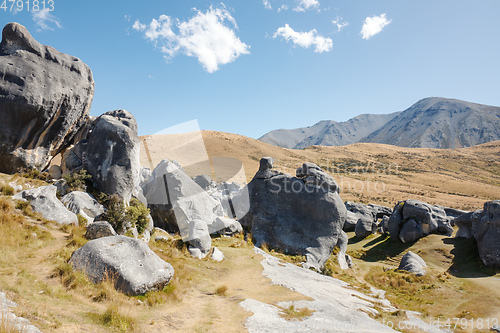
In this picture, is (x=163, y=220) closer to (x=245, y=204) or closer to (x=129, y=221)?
(x=129, y=221)

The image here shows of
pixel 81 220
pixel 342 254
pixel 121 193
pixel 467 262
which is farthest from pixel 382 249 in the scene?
pixel 81 220

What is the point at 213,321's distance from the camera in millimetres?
8055

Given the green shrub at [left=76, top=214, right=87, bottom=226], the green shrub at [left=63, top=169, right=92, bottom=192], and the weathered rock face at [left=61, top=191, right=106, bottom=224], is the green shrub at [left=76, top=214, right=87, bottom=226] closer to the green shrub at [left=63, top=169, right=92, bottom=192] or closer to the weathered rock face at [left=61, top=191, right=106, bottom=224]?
the weathered rock face at [left=61, top=191, right=106, bottom=224]

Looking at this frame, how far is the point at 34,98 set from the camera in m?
16.0

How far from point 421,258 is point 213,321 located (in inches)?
955

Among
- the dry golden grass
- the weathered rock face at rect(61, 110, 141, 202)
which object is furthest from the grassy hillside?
the dry golden grass

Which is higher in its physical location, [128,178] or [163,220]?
[128,178]

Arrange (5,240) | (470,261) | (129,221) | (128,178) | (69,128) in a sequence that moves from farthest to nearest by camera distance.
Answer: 1. (470,261)
2. (69,128)
3. (128,178)
4. (129,221)
5. (5,240)

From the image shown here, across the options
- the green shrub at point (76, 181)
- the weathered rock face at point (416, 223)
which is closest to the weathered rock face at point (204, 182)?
the green shrub at point (76, 181)

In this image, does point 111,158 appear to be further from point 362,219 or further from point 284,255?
point 362,219

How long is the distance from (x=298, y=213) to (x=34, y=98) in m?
20.2

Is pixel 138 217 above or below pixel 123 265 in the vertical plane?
above

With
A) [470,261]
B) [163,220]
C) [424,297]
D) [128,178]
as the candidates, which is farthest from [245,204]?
[470,261]

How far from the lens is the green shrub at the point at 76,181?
15164mm
